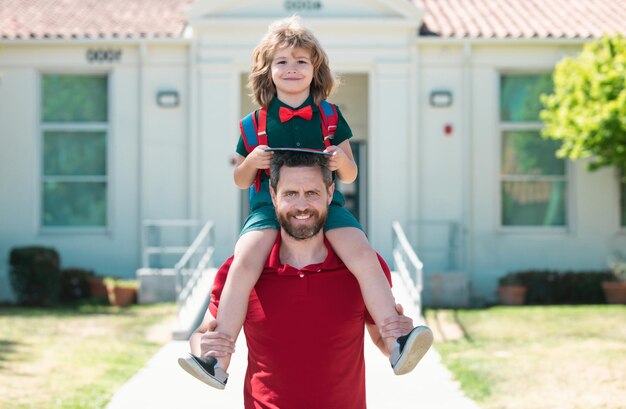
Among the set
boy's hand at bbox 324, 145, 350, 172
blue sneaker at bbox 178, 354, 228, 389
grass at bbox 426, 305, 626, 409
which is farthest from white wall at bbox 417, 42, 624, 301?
blue sneaker at bbox 178, 354, 228, 389

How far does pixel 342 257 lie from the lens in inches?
163

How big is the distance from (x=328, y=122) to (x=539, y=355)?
550 centimetres

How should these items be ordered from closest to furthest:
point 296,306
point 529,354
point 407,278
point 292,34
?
1. point 296,306
2. point 292,34
3. point 529,354
4. point 407,278

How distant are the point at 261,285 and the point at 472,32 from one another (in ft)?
36.2

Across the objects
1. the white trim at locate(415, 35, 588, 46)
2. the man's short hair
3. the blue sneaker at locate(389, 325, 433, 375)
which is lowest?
the blue sneaker at locate(389, 325, 433, 375)

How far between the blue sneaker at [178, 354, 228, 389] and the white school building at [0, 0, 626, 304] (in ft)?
33.2

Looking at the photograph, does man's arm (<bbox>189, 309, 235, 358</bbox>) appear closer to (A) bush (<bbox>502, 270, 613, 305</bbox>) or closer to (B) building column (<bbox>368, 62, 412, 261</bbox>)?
(B) building column (<bbox>368, 62, 412, 261</bbox>)

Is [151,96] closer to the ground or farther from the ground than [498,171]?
farther from the ground

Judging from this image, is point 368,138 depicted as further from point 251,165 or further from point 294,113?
point 251,165

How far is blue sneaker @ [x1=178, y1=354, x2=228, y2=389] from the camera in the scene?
3859 millimetres

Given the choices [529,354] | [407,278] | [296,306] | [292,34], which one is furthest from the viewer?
[407,278]

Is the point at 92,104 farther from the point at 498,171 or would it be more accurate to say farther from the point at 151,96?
the point at 498,171

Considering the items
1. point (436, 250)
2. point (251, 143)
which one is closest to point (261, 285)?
point (251, 143)

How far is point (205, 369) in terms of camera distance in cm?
393
